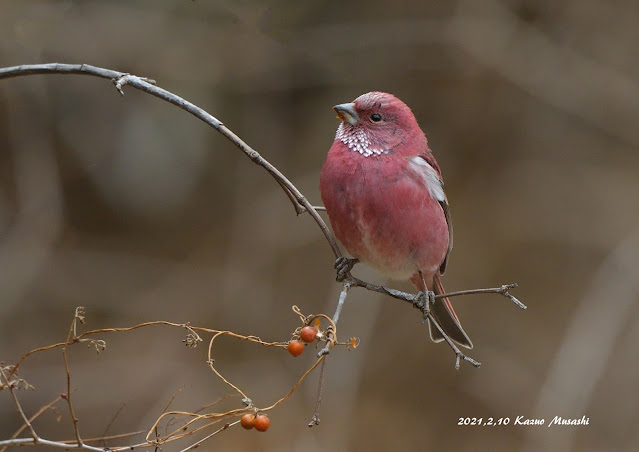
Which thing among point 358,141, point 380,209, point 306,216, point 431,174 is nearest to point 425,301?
point 380,209

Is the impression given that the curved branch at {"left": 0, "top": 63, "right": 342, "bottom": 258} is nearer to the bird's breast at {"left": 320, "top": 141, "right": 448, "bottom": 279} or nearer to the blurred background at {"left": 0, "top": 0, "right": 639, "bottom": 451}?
the bird's breast at {"left": 320, "top": 141, "right": 448, "bottom": 279}

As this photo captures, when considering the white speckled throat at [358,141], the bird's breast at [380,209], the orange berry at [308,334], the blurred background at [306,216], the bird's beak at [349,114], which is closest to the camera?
the orange berry at [308,334]

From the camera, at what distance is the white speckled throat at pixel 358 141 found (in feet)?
14.7

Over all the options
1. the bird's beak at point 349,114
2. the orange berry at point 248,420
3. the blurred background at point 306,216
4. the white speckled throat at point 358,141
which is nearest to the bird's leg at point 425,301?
the white speckled throat at point 358,141

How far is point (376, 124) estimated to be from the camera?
15.0ft

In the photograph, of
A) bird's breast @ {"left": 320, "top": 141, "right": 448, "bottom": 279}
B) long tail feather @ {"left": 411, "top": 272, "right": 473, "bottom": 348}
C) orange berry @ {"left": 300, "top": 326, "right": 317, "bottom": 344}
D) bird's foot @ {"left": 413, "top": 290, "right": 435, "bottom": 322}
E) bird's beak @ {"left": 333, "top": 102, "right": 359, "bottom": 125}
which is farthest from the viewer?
long tail feather @ {"left": 411, "top": 272, "right": 473, "bottom": 348}

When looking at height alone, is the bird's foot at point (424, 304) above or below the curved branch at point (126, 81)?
below

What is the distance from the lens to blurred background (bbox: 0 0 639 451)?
23.8ft

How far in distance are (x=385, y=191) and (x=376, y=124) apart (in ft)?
1.61

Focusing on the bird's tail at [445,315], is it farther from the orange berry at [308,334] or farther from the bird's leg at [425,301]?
the orange berry at [308,334]

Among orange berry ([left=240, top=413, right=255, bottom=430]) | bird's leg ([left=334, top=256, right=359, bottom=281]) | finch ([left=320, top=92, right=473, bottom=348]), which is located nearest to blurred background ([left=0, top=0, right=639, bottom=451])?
bird's leg ([left=334, top=256, right=359, bottom=281])

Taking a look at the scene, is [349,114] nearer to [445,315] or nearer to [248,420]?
[445,315]

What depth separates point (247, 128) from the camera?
8.49 meters

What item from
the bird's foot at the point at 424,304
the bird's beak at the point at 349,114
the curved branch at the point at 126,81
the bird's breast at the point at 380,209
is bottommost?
the bird's foot at the point at 424,304
